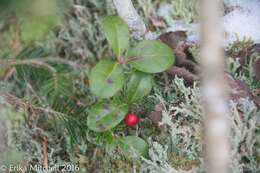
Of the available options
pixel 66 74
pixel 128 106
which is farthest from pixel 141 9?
pixel 128 106

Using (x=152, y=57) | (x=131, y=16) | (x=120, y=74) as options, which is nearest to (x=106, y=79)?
(x=120, y=74)

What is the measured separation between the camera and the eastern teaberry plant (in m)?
1.24

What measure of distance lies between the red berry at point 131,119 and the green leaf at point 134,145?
0.06m

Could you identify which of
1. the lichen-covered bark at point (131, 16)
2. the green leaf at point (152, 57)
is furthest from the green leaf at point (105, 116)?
the lichen-covered bark at point (131, 16)

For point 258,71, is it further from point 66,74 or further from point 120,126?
point 66,74

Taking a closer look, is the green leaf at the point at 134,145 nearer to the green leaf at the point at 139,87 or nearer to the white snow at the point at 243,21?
the green leaf at the point at 139,87

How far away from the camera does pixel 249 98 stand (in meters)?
1.25

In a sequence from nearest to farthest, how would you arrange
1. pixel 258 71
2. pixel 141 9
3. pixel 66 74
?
pixel 258 71, pixel 66 74, pixel 141 9

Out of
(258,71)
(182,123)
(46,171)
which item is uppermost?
(258,71)

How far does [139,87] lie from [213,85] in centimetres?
78

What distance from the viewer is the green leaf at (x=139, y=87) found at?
1.31m

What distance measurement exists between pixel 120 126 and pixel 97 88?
0.61 feet

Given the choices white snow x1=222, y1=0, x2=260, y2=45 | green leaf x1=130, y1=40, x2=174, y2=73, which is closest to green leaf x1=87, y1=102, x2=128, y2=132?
green leaf x1=130, y1=40, x2=174, y2=73

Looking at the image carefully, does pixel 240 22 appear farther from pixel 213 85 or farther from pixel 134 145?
pixel 213 85
